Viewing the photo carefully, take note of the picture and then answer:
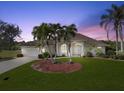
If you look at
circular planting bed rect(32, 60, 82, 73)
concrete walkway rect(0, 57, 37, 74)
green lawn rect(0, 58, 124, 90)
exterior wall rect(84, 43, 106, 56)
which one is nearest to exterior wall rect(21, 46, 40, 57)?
concrete walkway rect(0, 57, 37, 74)

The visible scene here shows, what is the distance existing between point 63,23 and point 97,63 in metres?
4.10

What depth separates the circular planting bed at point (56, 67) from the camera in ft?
33.4

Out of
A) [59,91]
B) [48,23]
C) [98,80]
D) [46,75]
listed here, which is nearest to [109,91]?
[98,80]

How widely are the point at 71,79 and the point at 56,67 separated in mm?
1973

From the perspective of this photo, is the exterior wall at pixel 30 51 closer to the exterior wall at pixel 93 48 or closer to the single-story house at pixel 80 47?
the single-story house at pixel 80 47

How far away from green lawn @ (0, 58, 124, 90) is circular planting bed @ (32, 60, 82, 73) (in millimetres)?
384

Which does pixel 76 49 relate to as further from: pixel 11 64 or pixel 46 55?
pixel 11 64

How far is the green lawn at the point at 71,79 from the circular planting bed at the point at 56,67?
1.26 feet

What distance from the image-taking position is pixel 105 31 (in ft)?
41.5

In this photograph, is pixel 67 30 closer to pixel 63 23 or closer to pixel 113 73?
pixel 63 23

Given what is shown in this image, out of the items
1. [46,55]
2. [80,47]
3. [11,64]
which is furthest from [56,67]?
[80,47]

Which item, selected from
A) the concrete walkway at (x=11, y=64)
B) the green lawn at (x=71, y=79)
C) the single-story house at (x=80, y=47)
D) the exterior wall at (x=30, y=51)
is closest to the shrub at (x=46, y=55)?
the concrete walkway at (x=11, y=64)

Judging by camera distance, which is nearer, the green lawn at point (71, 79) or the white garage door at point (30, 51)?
the green lawn at point (71, 79)

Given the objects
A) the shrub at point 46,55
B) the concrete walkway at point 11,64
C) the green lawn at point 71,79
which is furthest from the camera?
the shrub at point 46,55
